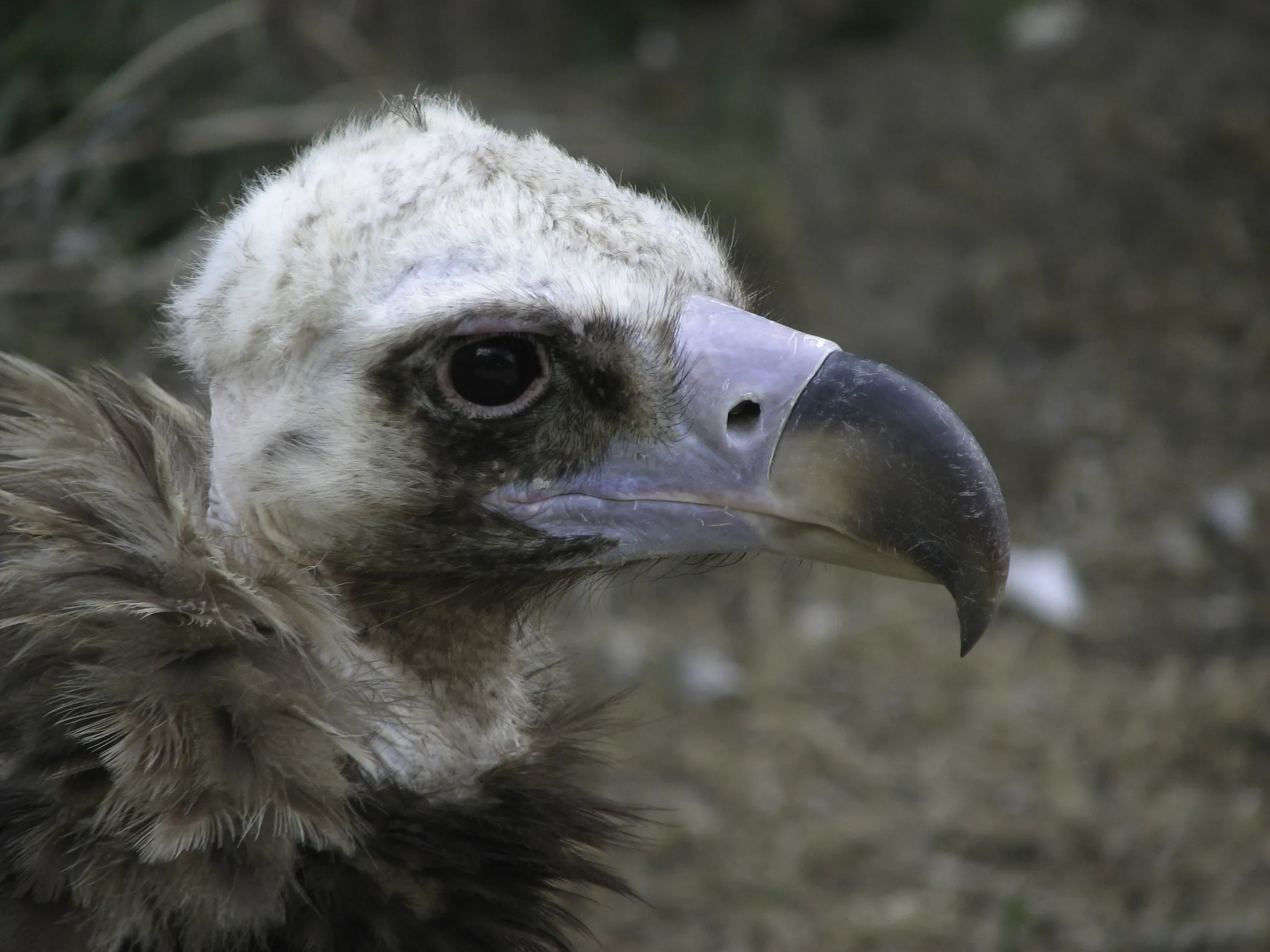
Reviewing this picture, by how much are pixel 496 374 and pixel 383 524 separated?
243mm

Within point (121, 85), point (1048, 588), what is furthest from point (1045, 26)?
point (121, 85)

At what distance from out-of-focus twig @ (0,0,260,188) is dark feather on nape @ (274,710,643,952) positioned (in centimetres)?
240

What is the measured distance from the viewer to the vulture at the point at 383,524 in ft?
4.57

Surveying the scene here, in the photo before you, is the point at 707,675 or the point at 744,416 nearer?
the point at 744,416

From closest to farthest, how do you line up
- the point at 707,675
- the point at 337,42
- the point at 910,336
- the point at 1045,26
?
the point at 707,675
the point at 337,42
the point at 910,336
the point at 1045,26

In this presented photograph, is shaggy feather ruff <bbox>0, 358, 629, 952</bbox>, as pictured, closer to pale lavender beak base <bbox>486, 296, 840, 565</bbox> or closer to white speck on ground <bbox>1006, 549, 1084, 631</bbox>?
pale lavender beak base <bbox>486, 296, 840, 565</bbox>

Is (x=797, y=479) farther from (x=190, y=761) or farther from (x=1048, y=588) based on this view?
(x=1048, y=588)

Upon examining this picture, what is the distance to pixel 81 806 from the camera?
1.38 m

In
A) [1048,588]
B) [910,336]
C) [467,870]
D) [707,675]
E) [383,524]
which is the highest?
[910,336]

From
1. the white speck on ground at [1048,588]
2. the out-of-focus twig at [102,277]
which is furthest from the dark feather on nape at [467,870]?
the white speck on ground at [1048,588]

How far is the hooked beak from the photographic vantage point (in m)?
1.48

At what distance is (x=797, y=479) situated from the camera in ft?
4.94

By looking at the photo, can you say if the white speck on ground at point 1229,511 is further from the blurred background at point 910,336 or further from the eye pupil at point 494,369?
the eye pupil at point 494,369

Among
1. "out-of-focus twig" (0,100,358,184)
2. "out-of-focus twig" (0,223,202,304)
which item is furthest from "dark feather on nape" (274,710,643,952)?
"out-of-focus twig" (0,100,358,184)
